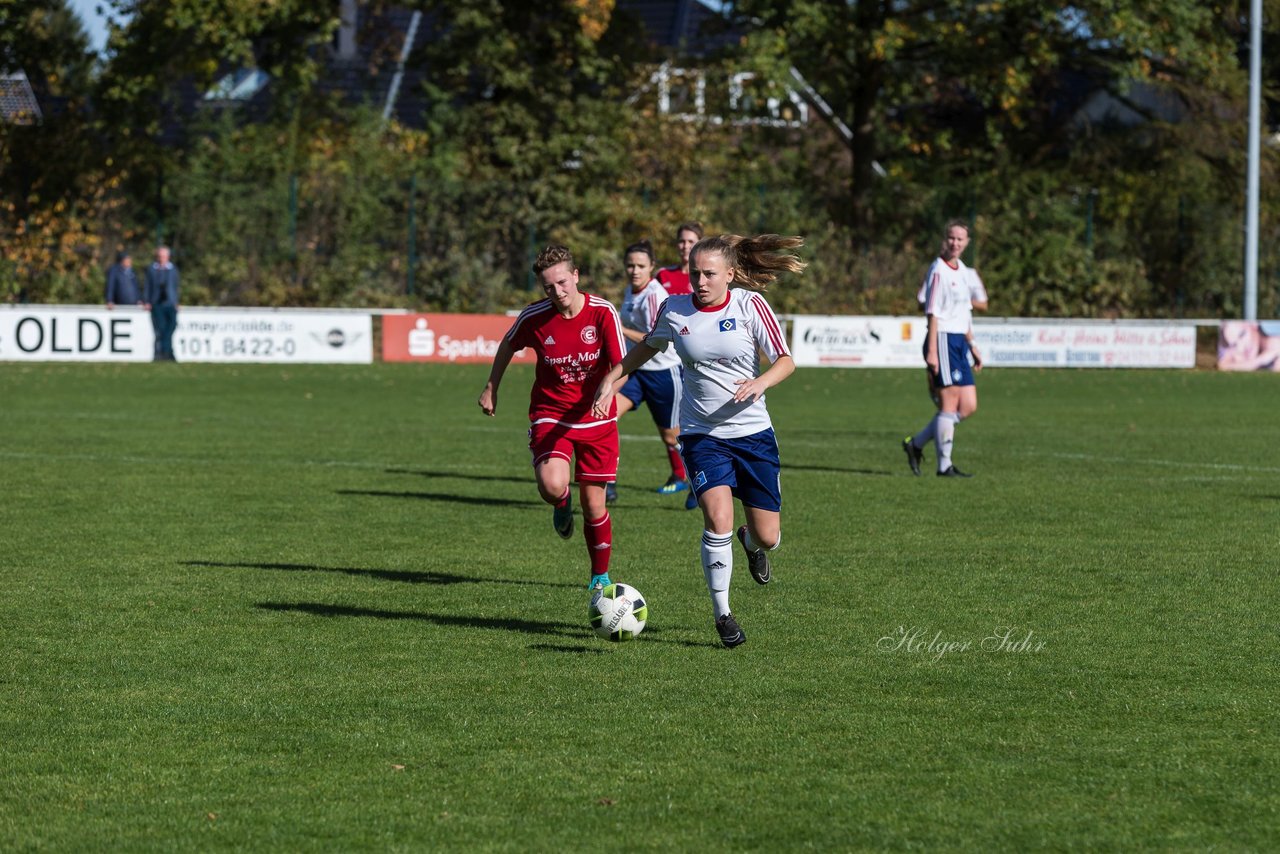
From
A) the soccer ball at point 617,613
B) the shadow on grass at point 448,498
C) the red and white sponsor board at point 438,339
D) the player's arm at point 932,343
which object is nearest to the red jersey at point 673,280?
the shadow on grass at point 448,498

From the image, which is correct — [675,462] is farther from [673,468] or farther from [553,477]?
[553,477]

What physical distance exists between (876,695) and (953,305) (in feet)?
26.8

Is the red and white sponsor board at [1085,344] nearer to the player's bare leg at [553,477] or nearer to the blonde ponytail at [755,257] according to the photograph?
the player's bare leg at [553,477]

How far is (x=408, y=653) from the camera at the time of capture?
746cm

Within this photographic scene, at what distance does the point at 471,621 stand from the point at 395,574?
1.55 m

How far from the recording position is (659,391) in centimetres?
1309

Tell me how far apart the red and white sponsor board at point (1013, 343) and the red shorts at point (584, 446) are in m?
22.1

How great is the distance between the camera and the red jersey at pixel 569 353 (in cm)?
896

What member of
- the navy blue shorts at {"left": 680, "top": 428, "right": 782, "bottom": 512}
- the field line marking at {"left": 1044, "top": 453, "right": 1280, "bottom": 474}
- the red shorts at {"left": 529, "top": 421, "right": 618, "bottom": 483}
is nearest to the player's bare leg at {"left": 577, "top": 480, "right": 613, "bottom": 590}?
the red shorts at {"left": 529, "top": 421, "right": 618, "bottom": 483}

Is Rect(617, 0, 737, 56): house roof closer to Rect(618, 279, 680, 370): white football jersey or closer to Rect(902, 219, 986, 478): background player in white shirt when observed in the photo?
Rect(902, 219, 986, 478): background player in white shirt

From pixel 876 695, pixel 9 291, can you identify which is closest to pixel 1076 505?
pixel 876 695

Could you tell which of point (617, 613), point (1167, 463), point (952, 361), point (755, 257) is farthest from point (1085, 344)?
point (617, 613)

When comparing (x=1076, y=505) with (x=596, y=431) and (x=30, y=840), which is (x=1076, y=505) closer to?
(x=596, y=431)

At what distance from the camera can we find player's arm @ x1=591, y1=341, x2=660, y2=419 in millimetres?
7852
